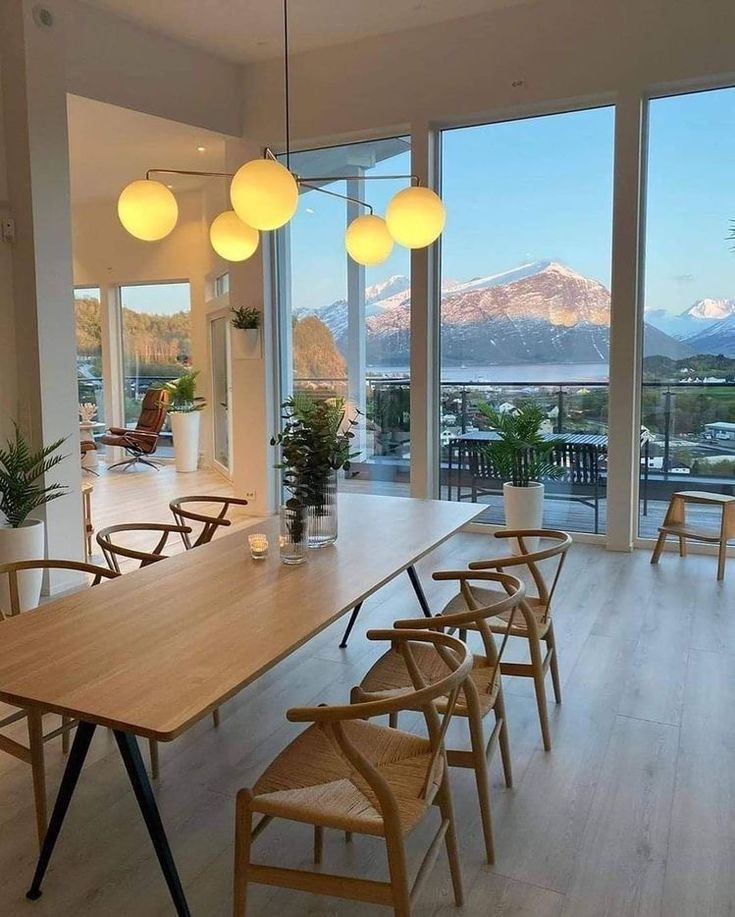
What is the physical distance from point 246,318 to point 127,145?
78.2 inches

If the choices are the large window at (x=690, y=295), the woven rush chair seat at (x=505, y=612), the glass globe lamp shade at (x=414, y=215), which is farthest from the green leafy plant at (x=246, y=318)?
the woven rush chair seat at (x=505, y=612)

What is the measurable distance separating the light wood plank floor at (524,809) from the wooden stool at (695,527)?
1.26m

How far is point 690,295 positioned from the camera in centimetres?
547

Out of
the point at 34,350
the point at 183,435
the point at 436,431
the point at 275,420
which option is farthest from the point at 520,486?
the point at 183,435

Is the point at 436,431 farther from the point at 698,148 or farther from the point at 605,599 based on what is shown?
the point at 698,148

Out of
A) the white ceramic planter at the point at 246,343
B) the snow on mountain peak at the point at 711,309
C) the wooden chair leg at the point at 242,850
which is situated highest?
the snow on mountain peak at the point at 711,309

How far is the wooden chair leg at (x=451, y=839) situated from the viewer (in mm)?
1919

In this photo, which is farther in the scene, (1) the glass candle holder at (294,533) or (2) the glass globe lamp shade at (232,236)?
(2) the glass globe lamp shade at (232,236)

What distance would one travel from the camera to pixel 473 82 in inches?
228

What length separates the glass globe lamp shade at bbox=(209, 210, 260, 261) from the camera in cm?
327

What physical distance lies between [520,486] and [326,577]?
10.8ft

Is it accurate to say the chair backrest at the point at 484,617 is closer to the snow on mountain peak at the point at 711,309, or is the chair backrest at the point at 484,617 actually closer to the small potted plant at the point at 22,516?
the small potted plant at the point at 22,516

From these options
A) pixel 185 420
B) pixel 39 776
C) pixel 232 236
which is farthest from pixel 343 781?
A: pixel 185 420

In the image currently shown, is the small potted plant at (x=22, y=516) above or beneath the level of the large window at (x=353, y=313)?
beneath
